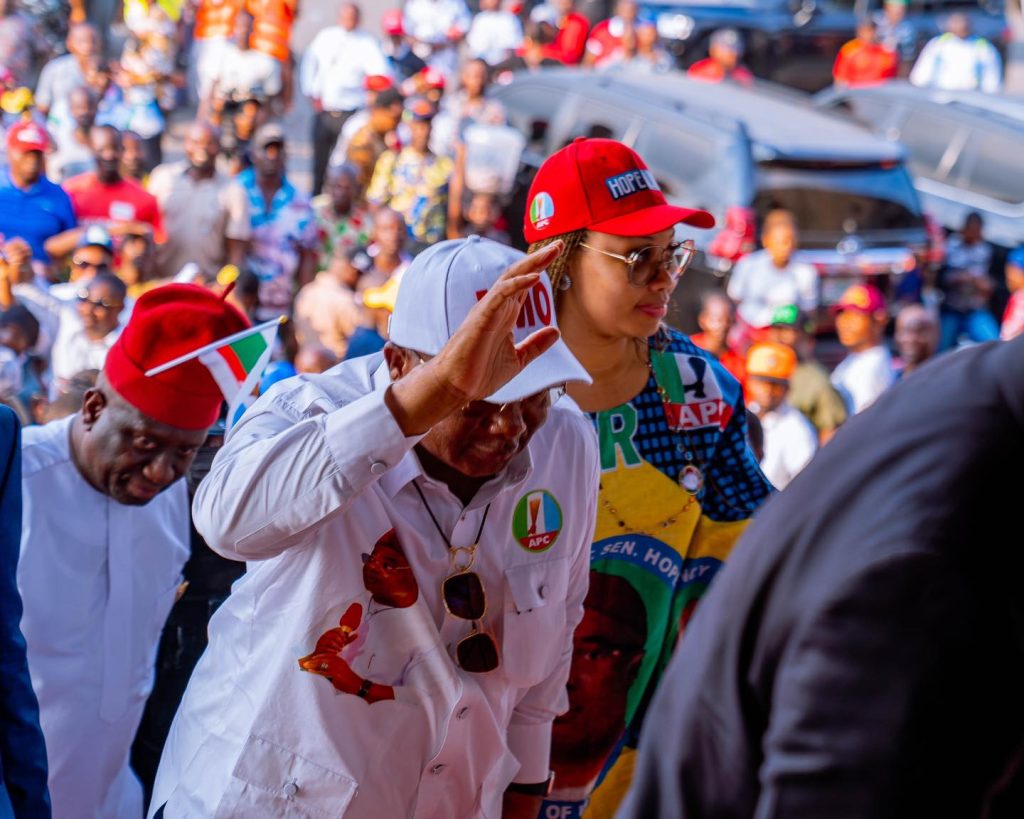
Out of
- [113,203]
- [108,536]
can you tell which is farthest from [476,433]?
[113,203]

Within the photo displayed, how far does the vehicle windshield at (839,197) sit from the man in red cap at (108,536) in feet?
29.4

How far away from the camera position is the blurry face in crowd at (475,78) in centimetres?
1419

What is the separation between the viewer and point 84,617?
3.94m

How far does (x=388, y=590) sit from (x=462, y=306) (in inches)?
19.6

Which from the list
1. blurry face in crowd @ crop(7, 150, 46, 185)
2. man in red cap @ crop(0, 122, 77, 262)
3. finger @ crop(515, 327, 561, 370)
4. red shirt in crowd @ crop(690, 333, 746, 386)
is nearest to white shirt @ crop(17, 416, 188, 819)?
finger @ crop(515, 327, 561, 370)

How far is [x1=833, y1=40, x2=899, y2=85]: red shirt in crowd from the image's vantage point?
59.3 ft

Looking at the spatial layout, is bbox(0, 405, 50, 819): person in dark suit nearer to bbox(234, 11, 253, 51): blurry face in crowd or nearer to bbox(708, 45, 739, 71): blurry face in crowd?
bbox(234, 11, 253, 51): blurry face in crowd

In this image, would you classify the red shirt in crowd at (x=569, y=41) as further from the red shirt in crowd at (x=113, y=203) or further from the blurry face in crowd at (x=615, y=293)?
the blurry face in crowd at (x=615, y=293)

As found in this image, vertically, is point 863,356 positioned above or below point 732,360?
below

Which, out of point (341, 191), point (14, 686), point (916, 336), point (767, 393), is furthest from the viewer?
point (341, 191)

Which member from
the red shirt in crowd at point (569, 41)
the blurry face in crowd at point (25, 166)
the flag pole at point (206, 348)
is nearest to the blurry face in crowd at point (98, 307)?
the blurry face in crowd at point (25, 166)

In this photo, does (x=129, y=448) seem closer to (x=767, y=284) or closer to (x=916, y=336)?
(x=916, y=336)

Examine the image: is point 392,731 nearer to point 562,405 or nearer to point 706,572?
point 562,405

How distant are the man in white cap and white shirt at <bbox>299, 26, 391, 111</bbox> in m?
12.0
